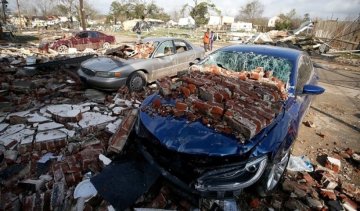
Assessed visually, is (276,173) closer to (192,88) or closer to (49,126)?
(192,88)

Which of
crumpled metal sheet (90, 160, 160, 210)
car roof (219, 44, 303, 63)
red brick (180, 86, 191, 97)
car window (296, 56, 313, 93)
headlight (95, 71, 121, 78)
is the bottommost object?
crumpled metal sheet (90, 160, 160, 210)

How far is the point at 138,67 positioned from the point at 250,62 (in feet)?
10.7

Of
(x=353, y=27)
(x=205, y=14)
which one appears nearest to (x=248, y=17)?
(x=205, y=14)

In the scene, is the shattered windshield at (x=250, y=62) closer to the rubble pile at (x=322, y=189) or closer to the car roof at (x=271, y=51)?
the car roof at (x=271, y=51)

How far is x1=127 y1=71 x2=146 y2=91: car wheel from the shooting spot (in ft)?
21.4

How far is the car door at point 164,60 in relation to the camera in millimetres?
6965

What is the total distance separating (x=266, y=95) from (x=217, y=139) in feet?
3.94

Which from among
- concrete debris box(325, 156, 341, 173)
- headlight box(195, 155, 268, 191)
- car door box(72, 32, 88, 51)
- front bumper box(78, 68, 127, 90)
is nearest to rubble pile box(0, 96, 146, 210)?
front bumper box(78, 68, 127, 90)

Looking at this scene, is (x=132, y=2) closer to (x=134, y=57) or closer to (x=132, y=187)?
(x=134, y=57)

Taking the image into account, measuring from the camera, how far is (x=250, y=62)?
172 inches

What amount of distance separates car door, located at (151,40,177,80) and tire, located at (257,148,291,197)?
4.66m

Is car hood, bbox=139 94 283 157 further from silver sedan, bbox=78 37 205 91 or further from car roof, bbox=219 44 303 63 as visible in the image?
silver sedan, bbox=78 37 205 91

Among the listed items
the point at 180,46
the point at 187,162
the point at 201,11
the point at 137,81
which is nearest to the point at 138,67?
the point at 137,81

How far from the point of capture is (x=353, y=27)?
18531 millimetres
